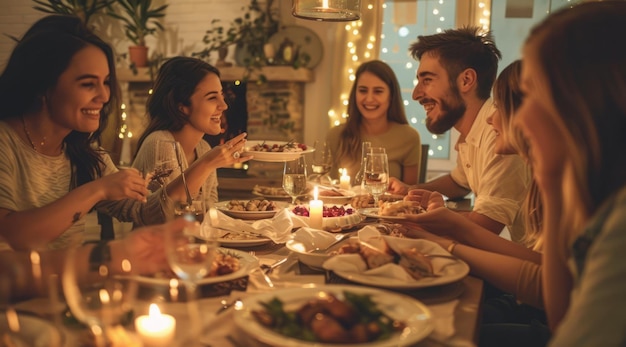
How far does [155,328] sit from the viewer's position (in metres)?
0.90

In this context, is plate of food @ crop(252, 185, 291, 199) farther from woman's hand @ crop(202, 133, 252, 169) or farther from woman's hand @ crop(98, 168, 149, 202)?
woman's hand @ crop(98, 168, 149, 202)

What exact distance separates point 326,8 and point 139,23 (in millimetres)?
3722

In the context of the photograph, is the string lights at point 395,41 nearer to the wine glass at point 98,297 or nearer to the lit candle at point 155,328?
the lit candle at point 155,328

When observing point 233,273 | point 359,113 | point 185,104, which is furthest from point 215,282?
point 359,113

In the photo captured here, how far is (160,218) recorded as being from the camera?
2055mm

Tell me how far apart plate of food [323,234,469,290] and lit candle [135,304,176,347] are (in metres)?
0.43

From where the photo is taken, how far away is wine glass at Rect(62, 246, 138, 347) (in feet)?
2.68

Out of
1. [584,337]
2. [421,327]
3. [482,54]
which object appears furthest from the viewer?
[482,54]

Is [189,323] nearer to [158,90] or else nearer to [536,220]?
[536,220]

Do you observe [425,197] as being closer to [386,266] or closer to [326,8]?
[326,8]

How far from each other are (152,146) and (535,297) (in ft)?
5.65

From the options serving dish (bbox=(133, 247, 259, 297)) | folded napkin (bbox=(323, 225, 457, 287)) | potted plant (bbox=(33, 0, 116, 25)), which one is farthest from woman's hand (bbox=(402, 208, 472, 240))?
potted plant (bbox=(33, 0, 116, 25))

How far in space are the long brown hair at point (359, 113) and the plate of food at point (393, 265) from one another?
2479 millimetres

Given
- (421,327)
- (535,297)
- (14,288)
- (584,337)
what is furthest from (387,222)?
(14,288)
